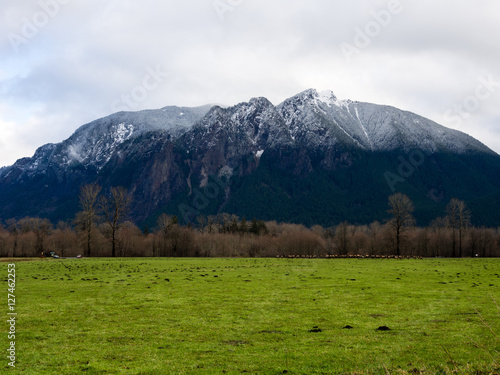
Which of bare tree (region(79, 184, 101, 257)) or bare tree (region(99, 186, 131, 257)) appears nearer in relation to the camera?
bare tree (region(99, 186, 131, 257))

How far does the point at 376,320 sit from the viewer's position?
20.2 meters

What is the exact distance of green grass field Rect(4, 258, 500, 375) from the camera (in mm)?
13555

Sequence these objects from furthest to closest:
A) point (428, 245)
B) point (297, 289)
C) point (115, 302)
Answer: point (428, 245), point (297, 289), point (115, 302)

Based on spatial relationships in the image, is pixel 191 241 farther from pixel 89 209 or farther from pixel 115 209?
pixel 89 209

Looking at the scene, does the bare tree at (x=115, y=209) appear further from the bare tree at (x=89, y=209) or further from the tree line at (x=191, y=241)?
the bare tree at (x=89, y=209)

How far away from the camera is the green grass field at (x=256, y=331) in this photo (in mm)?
13555

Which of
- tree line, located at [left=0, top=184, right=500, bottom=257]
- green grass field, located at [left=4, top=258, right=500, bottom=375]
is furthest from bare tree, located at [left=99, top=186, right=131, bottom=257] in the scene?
green grass field, located at [left=4, top=258, right=500, bottom=375]

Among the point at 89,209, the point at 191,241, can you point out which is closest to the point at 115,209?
the point at 89,209

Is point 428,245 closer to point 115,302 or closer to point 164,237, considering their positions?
point 164,237

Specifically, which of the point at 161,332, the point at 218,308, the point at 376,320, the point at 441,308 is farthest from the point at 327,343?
the point at 441,308

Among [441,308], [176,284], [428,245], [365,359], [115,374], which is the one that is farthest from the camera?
[428,245]

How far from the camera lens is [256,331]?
18.2 meters

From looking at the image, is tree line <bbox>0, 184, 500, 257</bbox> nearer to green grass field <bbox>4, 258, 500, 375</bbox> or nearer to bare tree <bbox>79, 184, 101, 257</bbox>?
bare tree <bbox>79, 184, 101, 257</bbox>

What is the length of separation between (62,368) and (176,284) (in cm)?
2169
